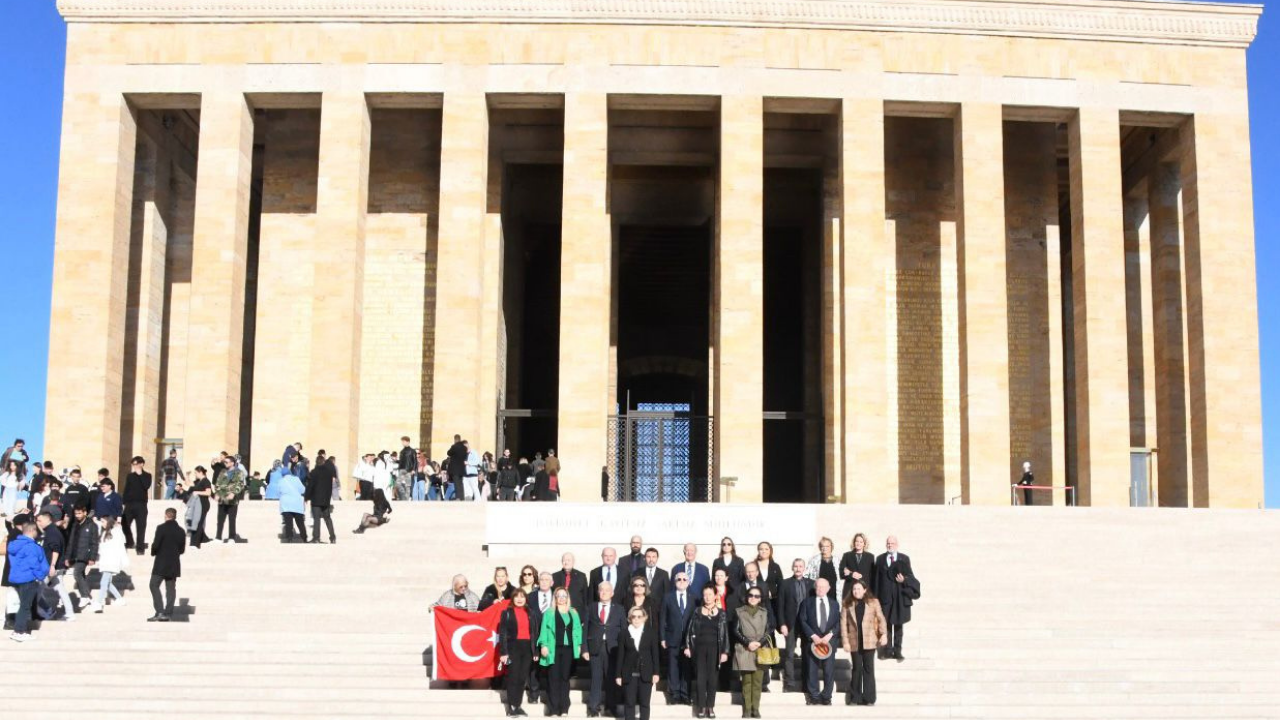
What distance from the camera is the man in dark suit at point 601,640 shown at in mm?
12148

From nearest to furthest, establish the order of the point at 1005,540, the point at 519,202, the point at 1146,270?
1. the point at 1005,540
2. the point at 1146,270
3. the point at 519,202

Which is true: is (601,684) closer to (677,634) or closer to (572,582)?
(677,634)

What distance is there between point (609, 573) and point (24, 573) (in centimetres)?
569

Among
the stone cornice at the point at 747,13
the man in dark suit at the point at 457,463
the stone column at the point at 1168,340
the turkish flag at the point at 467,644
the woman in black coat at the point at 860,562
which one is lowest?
the turkish flag at the point at 467,644

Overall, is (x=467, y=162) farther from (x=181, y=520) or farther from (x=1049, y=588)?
(x=1049, y=588)

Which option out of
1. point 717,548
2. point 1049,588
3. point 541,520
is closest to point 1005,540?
point 1049,588

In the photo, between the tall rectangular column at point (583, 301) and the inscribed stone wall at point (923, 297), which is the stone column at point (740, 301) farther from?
the inscribed stone wall at point (923, 297)

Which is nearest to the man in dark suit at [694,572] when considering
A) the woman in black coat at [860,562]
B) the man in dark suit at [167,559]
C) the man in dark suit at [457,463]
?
the woman in black coat at [860,562]

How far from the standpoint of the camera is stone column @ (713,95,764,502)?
2622 centimetres

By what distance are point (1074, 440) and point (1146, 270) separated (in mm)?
3906

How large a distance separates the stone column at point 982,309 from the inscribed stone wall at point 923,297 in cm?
141

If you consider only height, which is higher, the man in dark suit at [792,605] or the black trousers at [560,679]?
the man in dark suit at [792,605]

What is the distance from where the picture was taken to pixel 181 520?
2025cm

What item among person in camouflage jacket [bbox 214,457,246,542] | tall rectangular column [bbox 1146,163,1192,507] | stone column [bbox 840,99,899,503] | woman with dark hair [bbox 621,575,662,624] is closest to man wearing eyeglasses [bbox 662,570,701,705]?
woman with dark hair [bbox 621,575,662,624]
